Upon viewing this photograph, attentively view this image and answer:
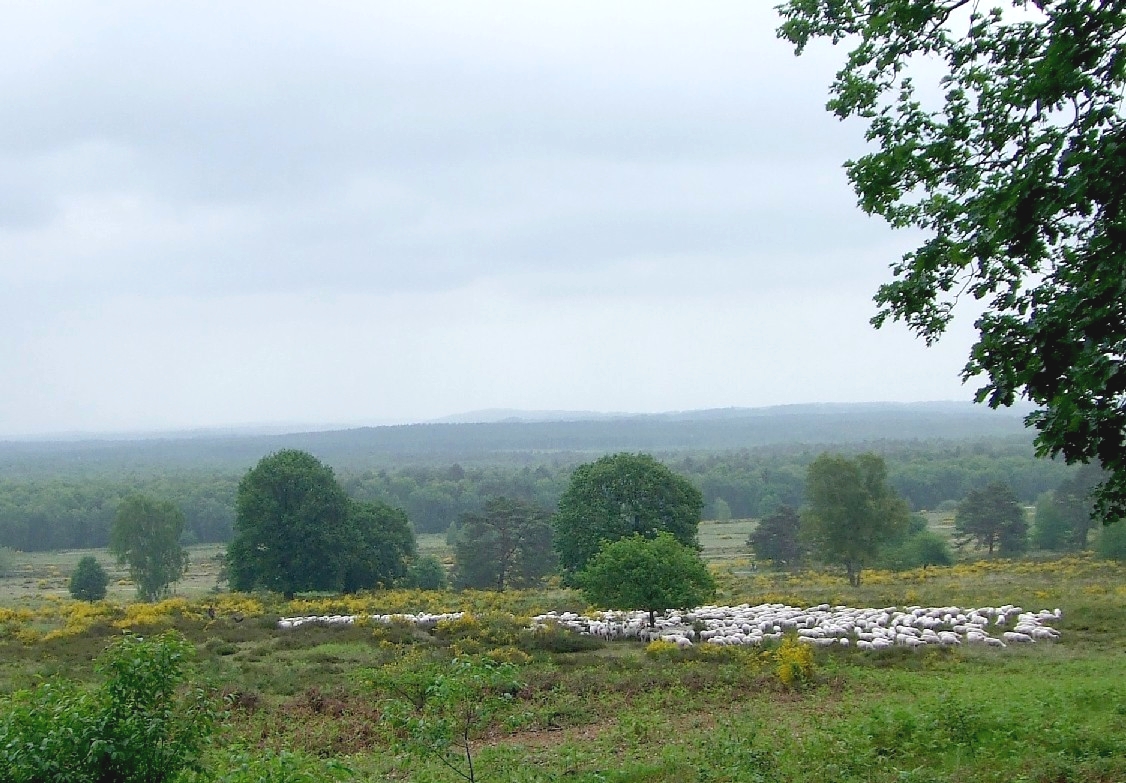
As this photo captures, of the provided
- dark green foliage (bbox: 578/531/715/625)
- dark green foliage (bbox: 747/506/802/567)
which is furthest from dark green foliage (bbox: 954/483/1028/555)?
dark green foliage (bbox: 578/531/715/625)

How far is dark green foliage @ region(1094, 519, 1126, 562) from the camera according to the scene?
53.3 meters

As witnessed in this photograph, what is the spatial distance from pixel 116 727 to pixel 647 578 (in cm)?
2178

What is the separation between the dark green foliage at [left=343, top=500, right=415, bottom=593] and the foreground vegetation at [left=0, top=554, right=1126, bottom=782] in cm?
1398

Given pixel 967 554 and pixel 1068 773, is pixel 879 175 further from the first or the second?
pixel 967 554

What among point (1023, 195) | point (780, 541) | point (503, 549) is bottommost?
point (780, 541)

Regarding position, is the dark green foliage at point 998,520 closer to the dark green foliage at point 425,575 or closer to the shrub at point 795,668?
the dark green foliage at point 425,575

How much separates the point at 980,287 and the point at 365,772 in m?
11.5

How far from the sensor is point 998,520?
66.8 metres

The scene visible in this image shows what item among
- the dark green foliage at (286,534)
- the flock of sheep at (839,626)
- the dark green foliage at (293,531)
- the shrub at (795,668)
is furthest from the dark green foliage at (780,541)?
the shrub at (795,668)

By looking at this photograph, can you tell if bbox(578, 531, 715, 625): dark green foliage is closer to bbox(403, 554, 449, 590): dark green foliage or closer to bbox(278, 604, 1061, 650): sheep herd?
bbox(278, 604, 1061, 650): sheep herd

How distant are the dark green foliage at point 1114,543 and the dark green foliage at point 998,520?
1097 centimetres

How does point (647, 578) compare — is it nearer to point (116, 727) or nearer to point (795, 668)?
point (795, 668)

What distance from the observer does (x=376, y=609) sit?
3884 centimetres

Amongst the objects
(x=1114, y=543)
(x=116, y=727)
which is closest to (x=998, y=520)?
(x=1114, y=543)
